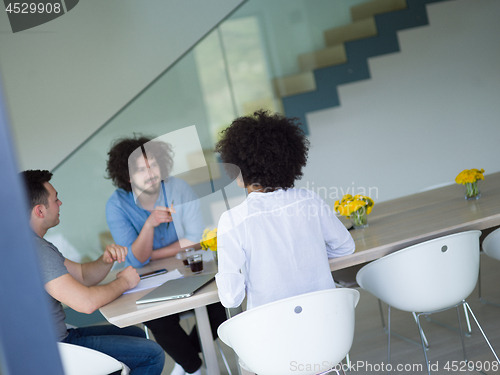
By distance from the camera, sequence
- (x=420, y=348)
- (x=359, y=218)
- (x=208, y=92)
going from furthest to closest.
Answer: (x=208, y=92)
(x=420, y=348)
(x=359, y=218)

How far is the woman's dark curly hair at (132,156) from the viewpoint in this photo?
6.89 ft

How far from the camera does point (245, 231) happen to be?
1411 mm

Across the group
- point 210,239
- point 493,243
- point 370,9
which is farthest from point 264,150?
point 370,9

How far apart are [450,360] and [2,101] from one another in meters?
2.14

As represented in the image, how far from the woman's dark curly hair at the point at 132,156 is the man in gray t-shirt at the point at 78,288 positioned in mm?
468

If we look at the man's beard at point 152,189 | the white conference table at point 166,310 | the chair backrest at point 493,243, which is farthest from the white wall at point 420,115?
the white conference table at point 166,310

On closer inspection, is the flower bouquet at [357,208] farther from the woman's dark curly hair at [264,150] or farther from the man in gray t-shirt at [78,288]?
the man in gray t-shirt at [78,288]

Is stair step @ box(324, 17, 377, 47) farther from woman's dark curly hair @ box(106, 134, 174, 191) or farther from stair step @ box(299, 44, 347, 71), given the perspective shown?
woman's dark curly hair @ box(106, 134, 174, 191)

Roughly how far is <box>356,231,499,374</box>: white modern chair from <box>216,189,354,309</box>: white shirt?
0.26 metres

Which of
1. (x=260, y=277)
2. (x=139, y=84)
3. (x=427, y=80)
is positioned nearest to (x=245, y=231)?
(x=260, y=277)

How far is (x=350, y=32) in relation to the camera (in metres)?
3.84

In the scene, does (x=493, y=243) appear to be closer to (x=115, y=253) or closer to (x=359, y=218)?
(x=359, y=218)

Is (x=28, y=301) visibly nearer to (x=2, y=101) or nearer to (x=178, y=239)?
(x=2, y=101)

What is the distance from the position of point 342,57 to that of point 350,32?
0.21 m
